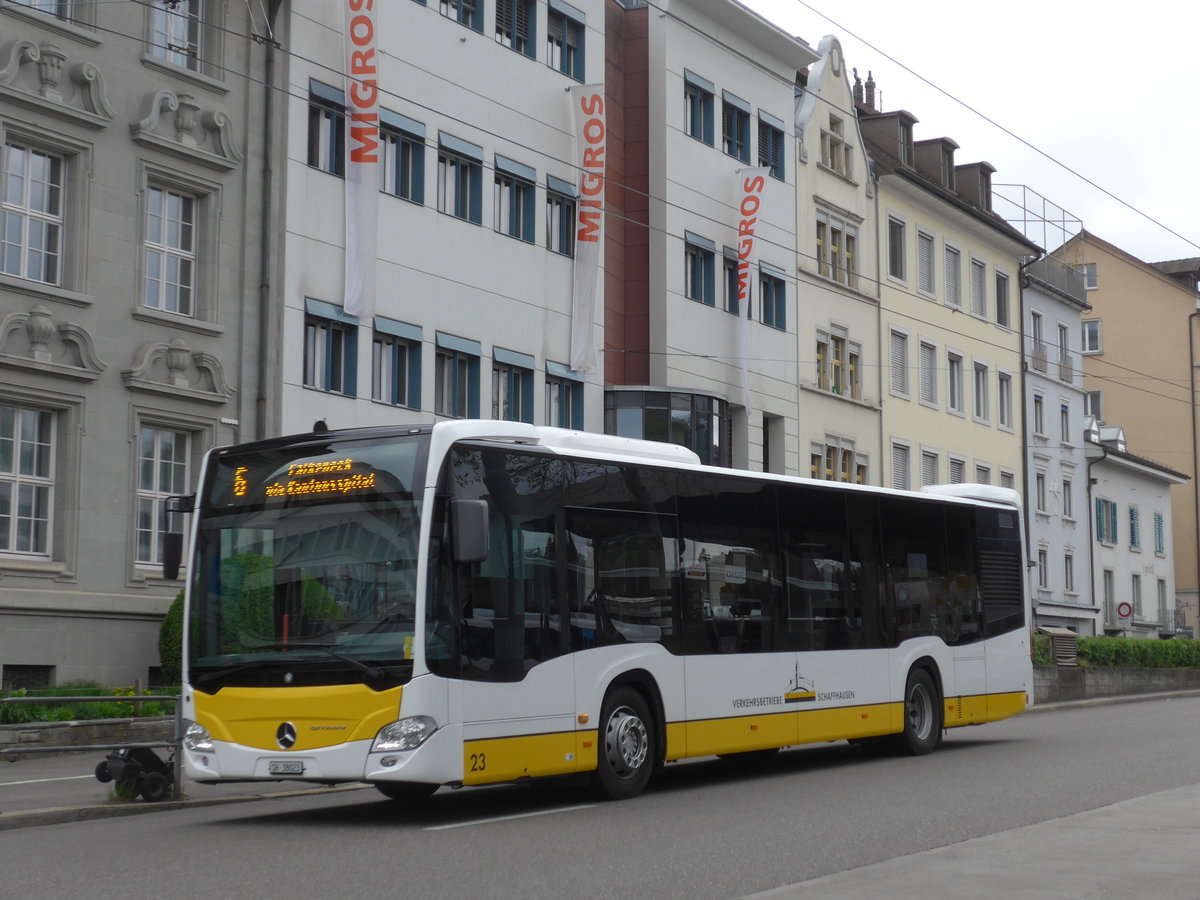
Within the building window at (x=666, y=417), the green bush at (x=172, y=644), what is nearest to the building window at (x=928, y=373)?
the building window at (x=666, y=417)

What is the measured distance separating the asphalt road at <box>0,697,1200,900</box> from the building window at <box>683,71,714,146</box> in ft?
74.3

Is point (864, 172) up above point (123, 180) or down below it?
above

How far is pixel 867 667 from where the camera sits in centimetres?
1883

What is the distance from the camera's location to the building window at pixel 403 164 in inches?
1175

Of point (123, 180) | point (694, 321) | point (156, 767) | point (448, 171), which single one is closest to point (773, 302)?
point (694, 321)

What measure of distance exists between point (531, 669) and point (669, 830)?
199cm

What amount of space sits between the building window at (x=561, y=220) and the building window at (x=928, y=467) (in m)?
18.0

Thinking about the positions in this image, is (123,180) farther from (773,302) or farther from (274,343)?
(773,302)

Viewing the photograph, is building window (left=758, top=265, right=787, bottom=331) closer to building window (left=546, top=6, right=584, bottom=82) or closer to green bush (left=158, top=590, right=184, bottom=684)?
building window (left=546, top=6, right=584, bottom=82)

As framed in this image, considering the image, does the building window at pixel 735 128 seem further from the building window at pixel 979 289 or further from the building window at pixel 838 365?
the building window at pixel 979 289

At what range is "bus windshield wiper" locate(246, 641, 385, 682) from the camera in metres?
12.9

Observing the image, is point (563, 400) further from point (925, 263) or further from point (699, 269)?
point (925, 263)

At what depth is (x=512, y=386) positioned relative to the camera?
108ft

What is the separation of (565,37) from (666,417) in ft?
25.6
